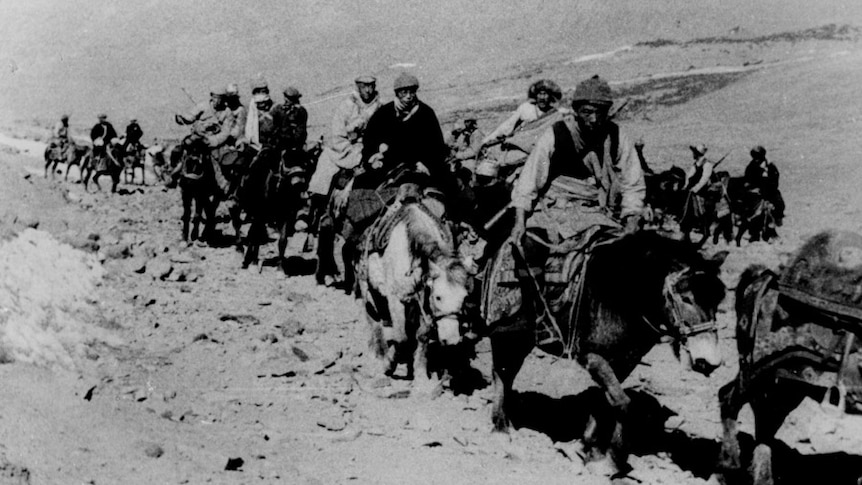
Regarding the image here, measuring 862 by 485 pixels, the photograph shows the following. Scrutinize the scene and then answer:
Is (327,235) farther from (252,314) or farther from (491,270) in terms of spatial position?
(491,270)

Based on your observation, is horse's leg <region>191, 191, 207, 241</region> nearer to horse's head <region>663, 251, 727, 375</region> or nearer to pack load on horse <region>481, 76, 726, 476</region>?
pack load on horse <region>481, 76, 726, 476</region>

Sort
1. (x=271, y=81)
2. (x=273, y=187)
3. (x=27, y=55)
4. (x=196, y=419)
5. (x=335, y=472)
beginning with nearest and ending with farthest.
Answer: (x=335, y=472)
(x=196, y=419)
(x=273, y=187)
(x=271, y=81)
(x=27, y=55)

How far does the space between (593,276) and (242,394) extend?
11.6ft

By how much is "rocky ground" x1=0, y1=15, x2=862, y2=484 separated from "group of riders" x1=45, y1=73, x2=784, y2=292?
140 cm

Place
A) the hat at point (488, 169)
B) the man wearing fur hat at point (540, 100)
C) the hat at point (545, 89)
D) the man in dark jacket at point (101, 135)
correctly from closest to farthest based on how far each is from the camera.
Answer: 1. the hat at point (488, 169)
2. the man wearing fur hat at point (540, 100)
3. the hat at point (545, 89)
4. the man in dark jacket at point (101, 135)

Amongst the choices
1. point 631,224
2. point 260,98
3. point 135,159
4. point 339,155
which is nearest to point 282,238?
point 339,155

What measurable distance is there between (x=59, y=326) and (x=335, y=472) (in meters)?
4.04

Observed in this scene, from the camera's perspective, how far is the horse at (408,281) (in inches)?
287

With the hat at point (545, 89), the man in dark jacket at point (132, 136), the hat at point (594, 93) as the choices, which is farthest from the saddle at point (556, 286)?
the man in dark jacket at point (132, 136)

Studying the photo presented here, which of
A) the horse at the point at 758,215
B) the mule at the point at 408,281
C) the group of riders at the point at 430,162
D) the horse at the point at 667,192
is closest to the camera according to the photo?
the group of riders at the point at 430,162

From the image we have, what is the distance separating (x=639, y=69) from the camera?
38219mm

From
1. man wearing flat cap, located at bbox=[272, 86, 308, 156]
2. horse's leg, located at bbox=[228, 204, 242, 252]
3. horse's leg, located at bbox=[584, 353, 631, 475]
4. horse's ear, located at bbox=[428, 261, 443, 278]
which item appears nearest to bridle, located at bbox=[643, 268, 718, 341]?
horse's leg, located at bbox=[584, 353, 631, 475]

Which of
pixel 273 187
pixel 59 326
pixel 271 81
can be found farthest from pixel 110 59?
pixel 59 326

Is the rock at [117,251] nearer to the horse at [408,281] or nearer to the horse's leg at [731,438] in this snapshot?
the horse at [408,281]
